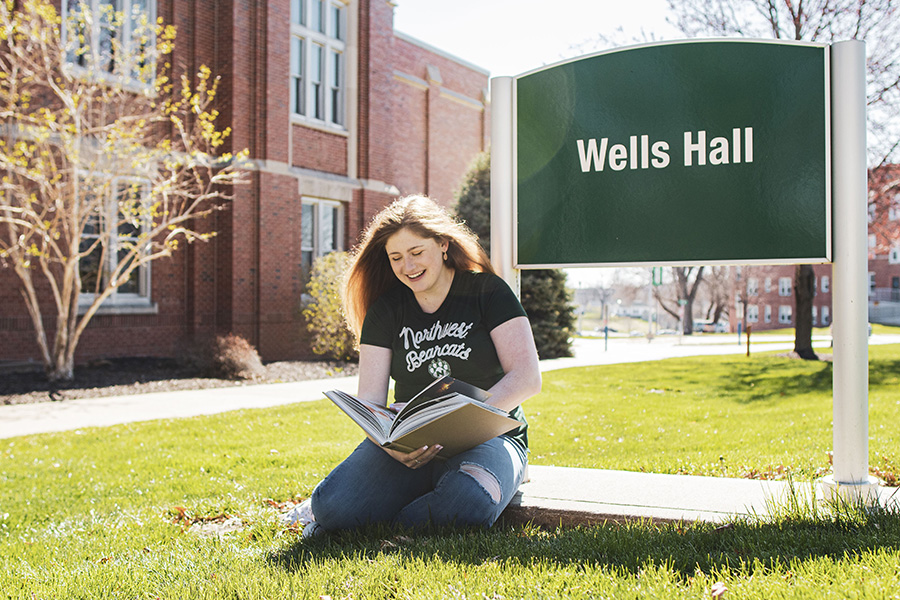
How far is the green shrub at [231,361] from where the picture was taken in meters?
12.4

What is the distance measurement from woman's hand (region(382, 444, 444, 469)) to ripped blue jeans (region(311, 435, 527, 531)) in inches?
4.9

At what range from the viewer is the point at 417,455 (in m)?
3.01

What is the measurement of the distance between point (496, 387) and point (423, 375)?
0.42 meters

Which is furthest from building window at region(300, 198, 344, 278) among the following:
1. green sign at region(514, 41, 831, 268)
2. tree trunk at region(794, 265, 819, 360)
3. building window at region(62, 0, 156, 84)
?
green sign at region(514, 41, 831, 268)

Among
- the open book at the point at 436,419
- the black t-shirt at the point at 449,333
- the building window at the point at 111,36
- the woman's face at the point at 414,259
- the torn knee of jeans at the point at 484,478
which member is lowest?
the torn knee of jeans at the point at 484,478

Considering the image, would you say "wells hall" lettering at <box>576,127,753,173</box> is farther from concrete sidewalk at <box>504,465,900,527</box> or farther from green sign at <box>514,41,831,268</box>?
concrete sidewalk at <box>504,465,900,527</box>

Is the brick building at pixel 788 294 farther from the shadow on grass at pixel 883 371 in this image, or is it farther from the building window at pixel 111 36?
the building window at pixel 111 36

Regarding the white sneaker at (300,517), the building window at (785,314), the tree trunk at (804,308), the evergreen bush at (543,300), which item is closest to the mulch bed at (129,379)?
the evergreen bush at (543,300)

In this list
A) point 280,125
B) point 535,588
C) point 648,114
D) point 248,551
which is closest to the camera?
point 535,588

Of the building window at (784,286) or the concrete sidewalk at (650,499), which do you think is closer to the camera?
the concrete sidewalk at (650,499)

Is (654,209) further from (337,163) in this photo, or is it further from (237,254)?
(337,163)

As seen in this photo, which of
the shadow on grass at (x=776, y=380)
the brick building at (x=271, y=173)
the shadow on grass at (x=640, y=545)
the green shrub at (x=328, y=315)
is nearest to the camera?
the shadow on grass at (x=640, y=545)

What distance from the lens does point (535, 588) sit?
91.7 inches

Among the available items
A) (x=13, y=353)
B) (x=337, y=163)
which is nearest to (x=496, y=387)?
(x=13, y=353)
